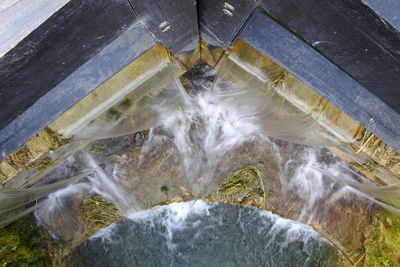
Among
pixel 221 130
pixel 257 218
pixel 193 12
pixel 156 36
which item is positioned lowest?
pixel 257 218

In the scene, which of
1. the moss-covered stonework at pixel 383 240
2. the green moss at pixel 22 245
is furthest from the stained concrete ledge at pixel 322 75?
the green moss at pixel 22 245

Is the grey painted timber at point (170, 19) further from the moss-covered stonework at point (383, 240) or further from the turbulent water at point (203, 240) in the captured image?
the moss-covered stonework at point (383, 240)

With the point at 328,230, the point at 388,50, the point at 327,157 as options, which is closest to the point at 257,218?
the point at 328,230

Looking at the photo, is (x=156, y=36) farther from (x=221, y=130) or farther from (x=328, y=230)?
(x=328, y=230)

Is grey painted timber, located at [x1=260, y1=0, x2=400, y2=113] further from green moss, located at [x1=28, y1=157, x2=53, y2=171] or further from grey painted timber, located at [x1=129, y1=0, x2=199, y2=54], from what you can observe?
green moss, located at [x1=28, y1=157, x2=53, y2=171]

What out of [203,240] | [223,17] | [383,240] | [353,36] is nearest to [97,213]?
[203,240]

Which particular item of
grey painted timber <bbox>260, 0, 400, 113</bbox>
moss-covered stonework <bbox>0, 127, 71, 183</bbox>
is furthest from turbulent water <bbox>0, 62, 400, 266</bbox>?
grey painted timber <bbox>260, 0, 400, 113</bbox>
